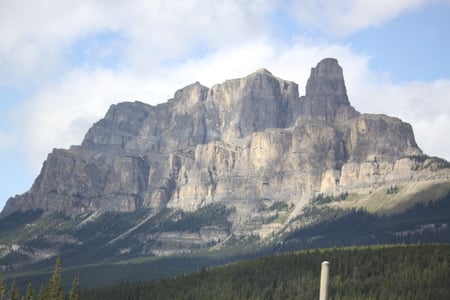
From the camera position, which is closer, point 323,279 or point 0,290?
point 323,279

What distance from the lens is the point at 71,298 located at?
178m

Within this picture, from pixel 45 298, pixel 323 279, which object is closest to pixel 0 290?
pixel 45 298

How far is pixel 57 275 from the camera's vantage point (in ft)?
588

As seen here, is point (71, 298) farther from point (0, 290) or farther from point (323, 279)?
point (323, 279)

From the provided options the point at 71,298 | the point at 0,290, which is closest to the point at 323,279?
the point at 71,298

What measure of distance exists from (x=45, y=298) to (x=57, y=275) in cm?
528

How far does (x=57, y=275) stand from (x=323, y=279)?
121438 millimetres

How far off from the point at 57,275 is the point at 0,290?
15.2m

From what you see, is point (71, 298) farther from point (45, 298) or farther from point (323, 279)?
point (323, 279)

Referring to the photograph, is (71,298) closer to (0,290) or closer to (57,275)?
(57,275)

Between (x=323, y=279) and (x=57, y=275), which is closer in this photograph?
(x=323, y=279)

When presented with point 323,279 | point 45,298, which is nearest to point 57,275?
point 45,298

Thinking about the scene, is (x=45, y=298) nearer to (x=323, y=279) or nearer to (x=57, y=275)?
(x=57, y=275)
